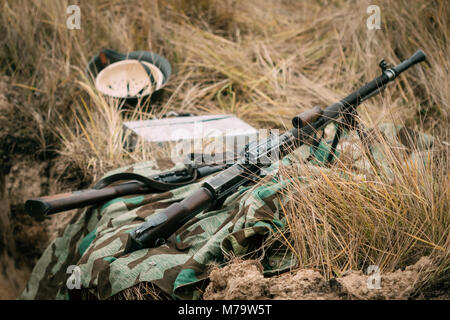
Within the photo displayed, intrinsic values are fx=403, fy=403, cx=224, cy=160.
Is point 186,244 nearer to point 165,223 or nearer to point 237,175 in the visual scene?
point 165,223

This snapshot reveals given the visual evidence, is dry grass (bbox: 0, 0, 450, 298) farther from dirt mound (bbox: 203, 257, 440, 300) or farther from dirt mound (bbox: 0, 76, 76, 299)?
dirt mound (bbox: 203, 257, 440, 300)

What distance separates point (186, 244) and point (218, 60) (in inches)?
107

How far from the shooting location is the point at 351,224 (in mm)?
1561

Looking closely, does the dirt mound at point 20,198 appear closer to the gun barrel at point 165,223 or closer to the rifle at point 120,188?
the rifle at point 120,188

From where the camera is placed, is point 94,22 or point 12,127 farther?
point 94,22

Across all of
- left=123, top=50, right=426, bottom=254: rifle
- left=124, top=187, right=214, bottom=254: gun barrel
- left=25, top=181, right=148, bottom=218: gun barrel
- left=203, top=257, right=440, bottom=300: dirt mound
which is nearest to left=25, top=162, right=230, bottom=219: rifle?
left=25, top=181, right=148, bottom=218: gun barrel

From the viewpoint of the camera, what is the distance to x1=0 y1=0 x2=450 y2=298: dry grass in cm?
327

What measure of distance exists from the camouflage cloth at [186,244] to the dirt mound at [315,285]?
14 cm

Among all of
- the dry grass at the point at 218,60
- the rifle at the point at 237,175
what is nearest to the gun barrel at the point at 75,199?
the rifle at the point at 237,175

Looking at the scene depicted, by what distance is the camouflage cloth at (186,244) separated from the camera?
158 cm

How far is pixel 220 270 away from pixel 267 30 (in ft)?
12.7
